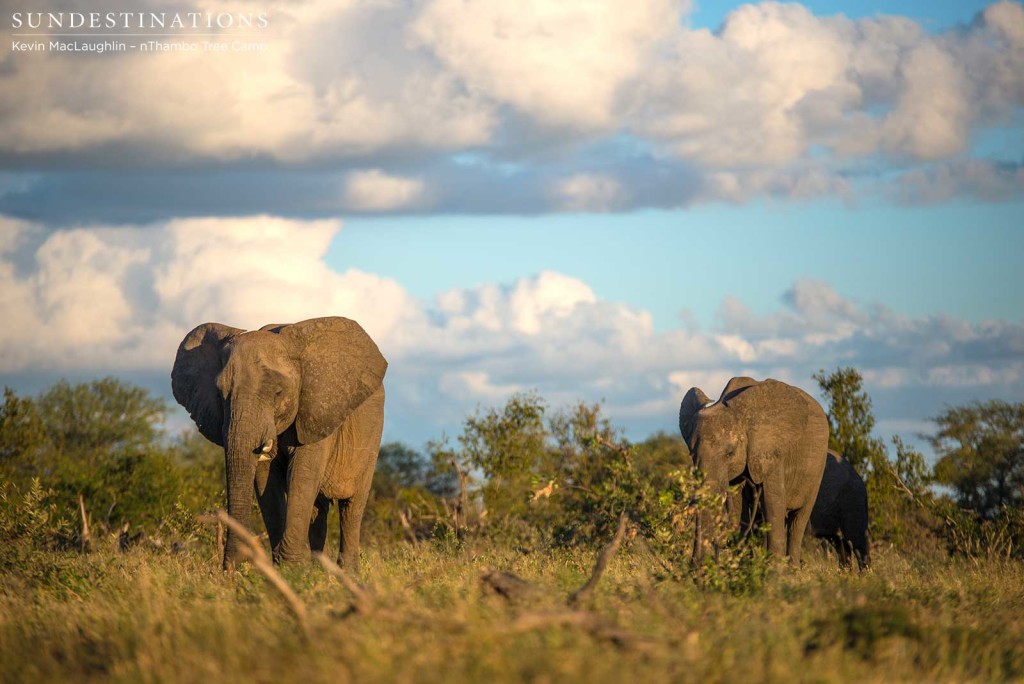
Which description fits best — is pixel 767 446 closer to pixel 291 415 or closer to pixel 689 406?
pixel 689 406

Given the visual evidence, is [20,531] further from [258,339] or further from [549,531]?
[549,531]

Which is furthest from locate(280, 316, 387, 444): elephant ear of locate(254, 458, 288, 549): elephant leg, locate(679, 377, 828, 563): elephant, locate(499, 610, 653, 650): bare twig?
locate(499, 610, 653, 650): bare twig

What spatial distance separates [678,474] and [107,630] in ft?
21.4

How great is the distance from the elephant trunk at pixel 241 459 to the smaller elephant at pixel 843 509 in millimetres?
10764

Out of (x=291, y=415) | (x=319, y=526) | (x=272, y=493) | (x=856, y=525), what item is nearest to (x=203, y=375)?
(x=291, y=415)

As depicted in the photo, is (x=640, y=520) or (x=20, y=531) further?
(x=20, y=531)

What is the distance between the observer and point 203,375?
15.5 metres

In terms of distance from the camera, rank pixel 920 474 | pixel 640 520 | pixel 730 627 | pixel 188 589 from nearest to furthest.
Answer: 1. pixel 730 627
2. pixel 188 589
3. pixel 640 520
4. pixel 920 474

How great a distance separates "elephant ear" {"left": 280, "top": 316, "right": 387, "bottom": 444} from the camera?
15.4m

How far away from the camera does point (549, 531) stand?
69.7 ft

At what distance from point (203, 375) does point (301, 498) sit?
6.89ft

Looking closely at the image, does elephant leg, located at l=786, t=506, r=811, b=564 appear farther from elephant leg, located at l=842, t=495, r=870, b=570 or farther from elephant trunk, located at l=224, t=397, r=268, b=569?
elephant trunk, located at l=224, t=397, r=268, b=569

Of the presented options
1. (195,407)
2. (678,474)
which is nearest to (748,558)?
(678,474)

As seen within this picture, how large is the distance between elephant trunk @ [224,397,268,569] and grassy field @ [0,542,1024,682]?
2.32 feet
